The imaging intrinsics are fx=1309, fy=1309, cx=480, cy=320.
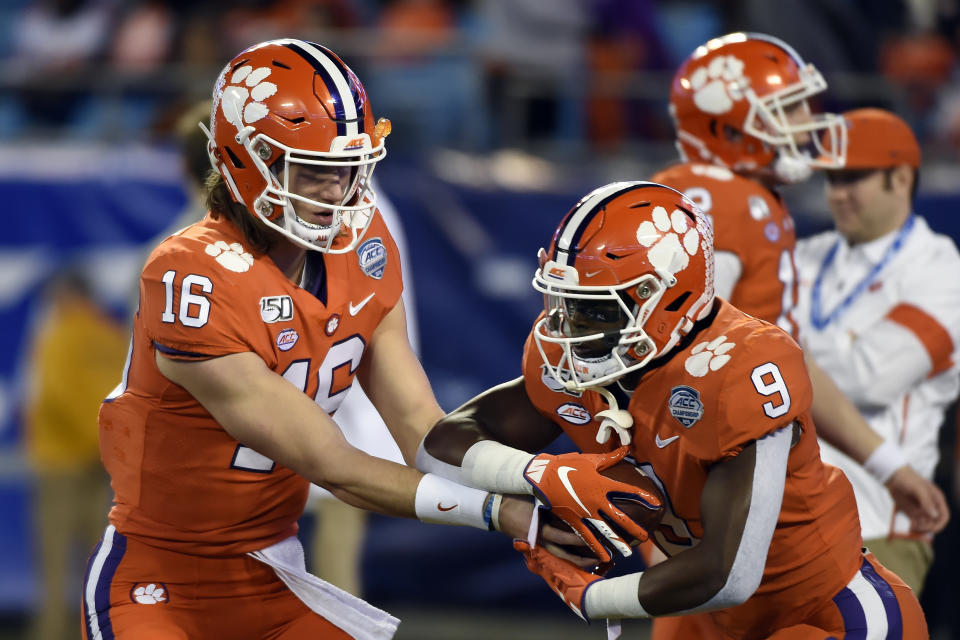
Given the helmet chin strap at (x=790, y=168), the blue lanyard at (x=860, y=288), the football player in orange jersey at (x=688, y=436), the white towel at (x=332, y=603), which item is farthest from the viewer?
the blue lanyard at (x=860, y=288)

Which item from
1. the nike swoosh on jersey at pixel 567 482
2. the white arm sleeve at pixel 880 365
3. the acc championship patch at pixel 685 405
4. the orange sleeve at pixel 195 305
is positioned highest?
the orange sleeve at pixel 195 305

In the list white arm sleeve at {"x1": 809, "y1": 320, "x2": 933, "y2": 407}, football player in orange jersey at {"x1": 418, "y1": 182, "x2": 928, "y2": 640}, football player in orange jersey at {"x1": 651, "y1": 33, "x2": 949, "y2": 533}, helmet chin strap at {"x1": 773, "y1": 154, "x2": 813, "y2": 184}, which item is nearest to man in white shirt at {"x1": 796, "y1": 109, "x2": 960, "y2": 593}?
white arm sleeve at {"x1": 809, "y1": 320, "x2": 933, "y2": 407}

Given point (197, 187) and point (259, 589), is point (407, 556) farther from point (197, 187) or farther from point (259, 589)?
point (259, 589)

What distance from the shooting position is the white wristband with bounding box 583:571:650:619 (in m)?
2.57

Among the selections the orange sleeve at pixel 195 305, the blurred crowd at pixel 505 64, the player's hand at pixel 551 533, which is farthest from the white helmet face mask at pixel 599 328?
the blurred crowd at pixel 505 64

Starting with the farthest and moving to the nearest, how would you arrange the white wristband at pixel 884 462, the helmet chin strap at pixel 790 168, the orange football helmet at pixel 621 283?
the helmet chin strap at pixel 790 168 < the white wristband at pixel 884 462 < the orange football helmet at pixel 621 283

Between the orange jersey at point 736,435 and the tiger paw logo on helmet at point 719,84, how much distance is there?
3.16ft

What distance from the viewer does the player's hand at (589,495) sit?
2598mm

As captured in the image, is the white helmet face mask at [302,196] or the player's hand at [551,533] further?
the white helmet face mask at [302,196]

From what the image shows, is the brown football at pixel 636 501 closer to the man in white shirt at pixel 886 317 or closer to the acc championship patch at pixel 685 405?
the acc championship patch at pixel 685 405

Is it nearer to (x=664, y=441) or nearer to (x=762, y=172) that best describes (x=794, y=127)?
(x=762, y=172)

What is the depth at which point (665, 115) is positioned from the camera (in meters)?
6.47

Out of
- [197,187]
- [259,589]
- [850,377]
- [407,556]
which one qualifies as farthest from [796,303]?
[407,556]

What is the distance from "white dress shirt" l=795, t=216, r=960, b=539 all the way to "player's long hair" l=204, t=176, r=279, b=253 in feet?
5.24
